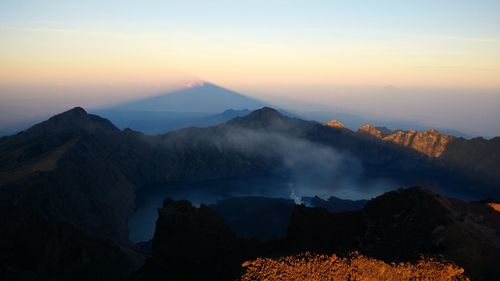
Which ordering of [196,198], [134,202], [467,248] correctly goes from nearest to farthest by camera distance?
[467,248], [134,202], [196,198]

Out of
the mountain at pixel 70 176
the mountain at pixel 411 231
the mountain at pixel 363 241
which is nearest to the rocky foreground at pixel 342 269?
the mountain at pixel 363 241

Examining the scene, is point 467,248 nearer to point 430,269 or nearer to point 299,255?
point 430,269

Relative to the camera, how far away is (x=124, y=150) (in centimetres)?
18500

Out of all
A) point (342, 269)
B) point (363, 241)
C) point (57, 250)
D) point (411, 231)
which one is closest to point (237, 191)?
point (57, 250)

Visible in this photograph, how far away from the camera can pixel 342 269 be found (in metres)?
34.1

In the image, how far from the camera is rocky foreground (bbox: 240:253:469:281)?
3350 centimetres

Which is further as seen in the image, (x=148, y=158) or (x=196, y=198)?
(x=148, y=158)

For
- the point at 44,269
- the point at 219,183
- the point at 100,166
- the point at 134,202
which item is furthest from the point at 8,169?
the point at 219,183

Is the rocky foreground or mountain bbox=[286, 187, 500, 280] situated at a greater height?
the rocky foreground

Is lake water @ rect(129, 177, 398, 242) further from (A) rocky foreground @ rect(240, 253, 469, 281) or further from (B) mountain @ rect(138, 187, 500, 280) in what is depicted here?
(A) rocky foreground @ rect(240, 253, 469, 281)

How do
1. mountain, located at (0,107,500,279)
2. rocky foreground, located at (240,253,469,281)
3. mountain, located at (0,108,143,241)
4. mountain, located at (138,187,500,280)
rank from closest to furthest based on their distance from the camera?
rocky foreground, located at (240,253,469,281) → mountain, located at (138,187,500,280) → mountain, located at (0,107,500,279) → mountain, located at (0,108,143,241)

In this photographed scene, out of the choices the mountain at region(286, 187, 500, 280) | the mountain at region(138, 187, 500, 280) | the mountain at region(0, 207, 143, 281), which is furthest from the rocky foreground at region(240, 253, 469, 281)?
the mountain at region(0, 207, 143, 281)

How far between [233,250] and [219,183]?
137245 millimetres

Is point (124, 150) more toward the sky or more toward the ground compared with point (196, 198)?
more toward the sky
